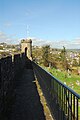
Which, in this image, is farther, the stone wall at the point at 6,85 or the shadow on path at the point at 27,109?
the shadow on path at the point at 27,109

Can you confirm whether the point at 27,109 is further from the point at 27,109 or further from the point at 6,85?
the point at 6,85

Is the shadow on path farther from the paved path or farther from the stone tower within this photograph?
the stone tower

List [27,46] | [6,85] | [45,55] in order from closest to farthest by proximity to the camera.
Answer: [6,85] < [27,46] < [45,55]

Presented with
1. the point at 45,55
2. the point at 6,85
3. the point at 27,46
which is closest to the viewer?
the point at 6,85

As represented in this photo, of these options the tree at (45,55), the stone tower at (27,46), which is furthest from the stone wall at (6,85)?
the tree at (45,55)

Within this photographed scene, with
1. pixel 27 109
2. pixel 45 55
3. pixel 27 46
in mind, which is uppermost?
pixel 27 46

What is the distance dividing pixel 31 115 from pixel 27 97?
10.3 feet

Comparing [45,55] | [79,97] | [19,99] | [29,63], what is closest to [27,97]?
[19,99]

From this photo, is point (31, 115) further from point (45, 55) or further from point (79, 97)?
point (45, 55)

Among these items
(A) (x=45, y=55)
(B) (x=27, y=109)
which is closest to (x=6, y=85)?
(B) (x=27, y=109)

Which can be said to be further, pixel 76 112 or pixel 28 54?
→ pixel 28 54

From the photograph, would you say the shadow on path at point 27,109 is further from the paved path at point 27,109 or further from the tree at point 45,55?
the tree at point 45,55

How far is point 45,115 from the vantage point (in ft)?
25.4

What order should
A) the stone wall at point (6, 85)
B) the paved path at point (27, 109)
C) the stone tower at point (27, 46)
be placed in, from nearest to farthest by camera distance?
the stone wall at point (6, 85), the paved path at point (27, 109), the stone tower at point (27, 46)
